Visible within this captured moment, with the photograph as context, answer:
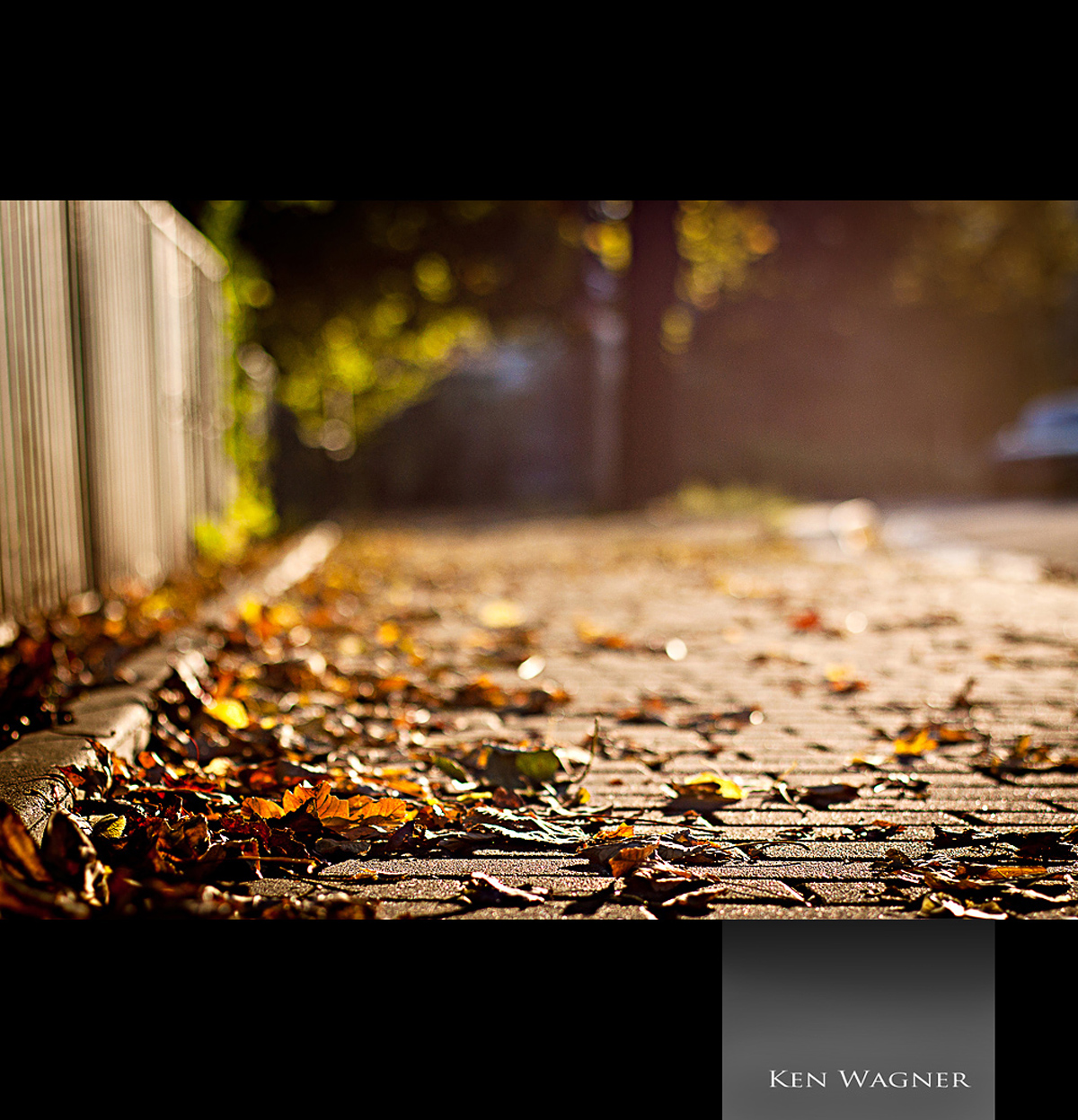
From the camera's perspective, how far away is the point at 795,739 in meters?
3.45

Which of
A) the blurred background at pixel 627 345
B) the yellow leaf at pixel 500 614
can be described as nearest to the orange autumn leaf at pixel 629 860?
the yellow leaf at pixel 500 614

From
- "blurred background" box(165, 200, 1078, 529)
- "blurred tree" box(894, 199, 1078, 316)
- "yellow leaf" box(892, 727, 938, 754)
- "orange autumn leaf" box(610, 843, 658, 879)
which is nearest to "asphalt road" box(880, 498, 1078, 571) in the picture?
"blurred background" box(165, 200, 1078, 529)

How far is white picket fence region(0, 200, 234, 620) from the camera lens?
470 cm

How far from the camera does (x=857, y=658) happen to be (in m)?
4.90

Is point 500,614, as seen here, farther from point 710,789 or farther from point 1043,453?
point 1043,453

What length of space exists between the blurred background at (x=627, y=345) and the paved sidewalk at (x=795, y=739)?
17.9 ft

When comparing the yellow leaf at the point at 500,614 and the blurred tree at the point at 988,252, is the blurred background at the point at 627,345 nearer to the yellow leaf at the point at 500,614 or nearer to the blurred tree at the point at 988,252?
the blurred tree at the point at 988,252

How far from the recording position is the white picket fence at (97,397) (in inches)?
185

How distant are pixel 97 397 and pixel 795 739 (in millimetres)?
4267

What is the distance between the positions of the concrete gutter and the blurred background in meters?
6.04

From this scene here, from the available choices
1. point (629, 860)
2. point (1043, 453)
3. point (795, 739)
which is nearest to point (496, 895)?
point (629, 860)

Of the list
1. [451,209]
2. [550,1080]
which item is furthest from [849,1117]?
[451,209]
